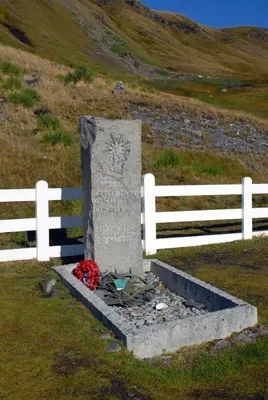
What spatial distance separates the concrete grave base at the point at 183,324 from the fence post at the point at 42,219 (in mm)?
2463

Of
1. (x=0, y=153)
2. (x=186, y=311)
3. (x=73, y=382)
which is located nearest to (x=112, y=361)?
(x=73, y=382)

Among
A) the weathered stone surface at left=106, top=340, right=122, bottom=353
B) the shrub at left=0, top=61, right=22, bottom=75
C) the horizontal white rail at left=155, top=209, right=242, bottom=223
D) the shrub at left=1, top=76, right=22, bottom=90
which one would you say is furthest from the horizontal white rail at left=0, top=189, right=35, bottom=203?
the shrub at left=0, top=61, right=22, bottom=75

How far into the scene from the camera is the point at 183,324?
5590 millimetres

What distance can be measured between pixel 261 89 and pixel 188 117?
29973 mm

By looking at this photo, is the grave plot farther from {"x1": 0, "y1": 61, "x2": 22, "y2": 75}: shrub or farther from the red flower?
{"x1": 0, "y1": 61, "x2": 22, "y2": 75}: shrub

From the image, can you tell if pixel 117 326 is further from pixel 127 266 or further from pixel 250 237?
pixel 250 237

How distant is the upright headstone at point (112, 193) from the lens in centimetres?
829

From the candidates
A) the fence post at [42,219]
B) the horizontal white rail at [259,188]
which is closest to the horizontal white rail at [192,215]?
the horizontal white rail at [259,188]

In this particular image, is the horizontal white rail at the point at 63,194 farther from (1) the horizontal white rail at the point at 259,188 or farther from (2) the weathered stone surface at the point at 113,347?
(2) the weathered stone surface at the point at 113,347

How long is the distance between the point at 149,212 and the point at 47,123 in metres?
10.9

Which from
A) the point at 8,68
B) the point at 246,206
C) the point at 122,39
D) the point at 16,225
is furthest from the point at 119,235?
the point at 122,39

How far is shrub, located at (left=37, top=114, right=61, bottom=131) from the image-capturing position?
65.4ft

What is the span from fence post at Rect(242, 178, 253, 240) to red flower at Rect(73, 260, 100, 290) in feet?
15.4

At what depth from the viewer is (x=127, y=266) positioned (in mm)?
8492
